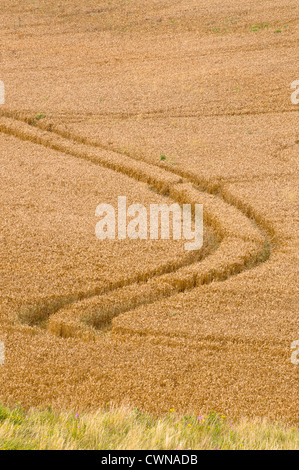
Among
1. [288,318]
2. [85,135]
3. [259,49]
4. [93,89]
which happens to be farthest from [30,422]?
[259,49]

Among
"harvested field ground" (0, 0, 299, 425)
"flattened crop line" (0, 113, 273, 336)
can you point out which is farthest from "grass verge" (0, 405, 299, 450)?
"flattened crop line" (0, 113, 273, 336)

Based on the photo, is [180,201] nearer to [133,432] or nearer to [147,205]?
[147,205]

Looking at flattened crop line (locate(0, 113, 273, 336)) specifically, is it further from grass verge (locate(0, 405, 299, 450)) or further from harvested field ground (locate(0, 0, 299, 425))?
grass verge (locate(0, 405, 299, 450))

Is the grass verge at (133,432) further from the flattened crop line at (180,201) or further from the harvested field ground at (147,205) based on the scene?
the flattened crop line at (180,201)

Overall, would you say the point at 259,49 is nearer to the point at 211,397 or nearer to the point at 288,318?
the point at 288,318

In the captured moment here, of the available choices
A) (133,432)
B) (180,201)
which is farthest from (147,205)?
(133,432)

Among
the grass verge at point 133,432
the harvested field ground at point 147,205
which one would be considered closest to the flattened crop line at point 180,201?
the harvested field ground at point 147,205
